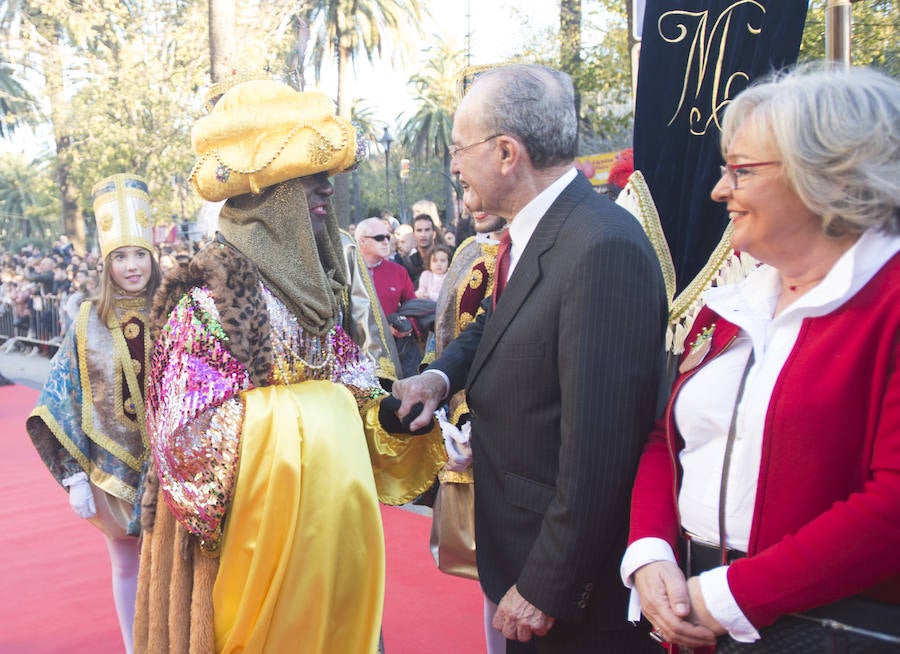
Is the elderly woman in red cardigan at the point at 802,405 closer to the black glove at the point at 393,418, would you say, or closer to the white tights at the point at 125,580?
the black glove at the point at 393,418

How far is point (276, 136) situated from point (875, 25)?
7.25m

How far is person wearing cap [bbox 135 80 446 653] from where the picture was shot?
227 centimetres

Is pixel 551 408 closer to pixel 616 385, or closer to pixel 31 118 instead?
pixel 616 385

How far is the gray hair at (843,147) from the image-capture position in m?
1.37

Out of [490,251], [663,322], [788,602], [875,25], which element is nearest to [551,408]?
[663,322]

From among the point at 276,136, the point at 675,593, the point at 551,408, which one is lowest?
the point at 675,593

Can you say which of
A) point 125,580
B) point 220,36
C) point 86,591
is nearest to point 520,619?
point 125,580

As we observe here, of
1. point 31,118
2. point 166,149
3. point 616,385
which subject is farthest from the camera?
point 31,118

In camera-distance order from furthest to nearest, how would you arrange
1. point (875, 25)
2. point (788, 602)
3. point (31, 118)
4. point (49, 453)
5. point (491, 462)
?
1. point (31, 118)
2. point (875, 25)
3. point (49, 453)
4. point (491, 462)
5. point (788, 602)

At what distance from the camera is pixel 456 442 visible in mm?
2502

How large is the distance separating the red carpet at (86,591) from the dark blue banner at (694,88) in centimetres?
205

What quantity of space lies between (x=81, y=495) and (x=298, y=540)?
4.67ft

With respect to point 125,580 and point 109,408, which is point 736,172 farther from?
point 125,580

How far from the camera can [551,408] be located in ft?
6.05
